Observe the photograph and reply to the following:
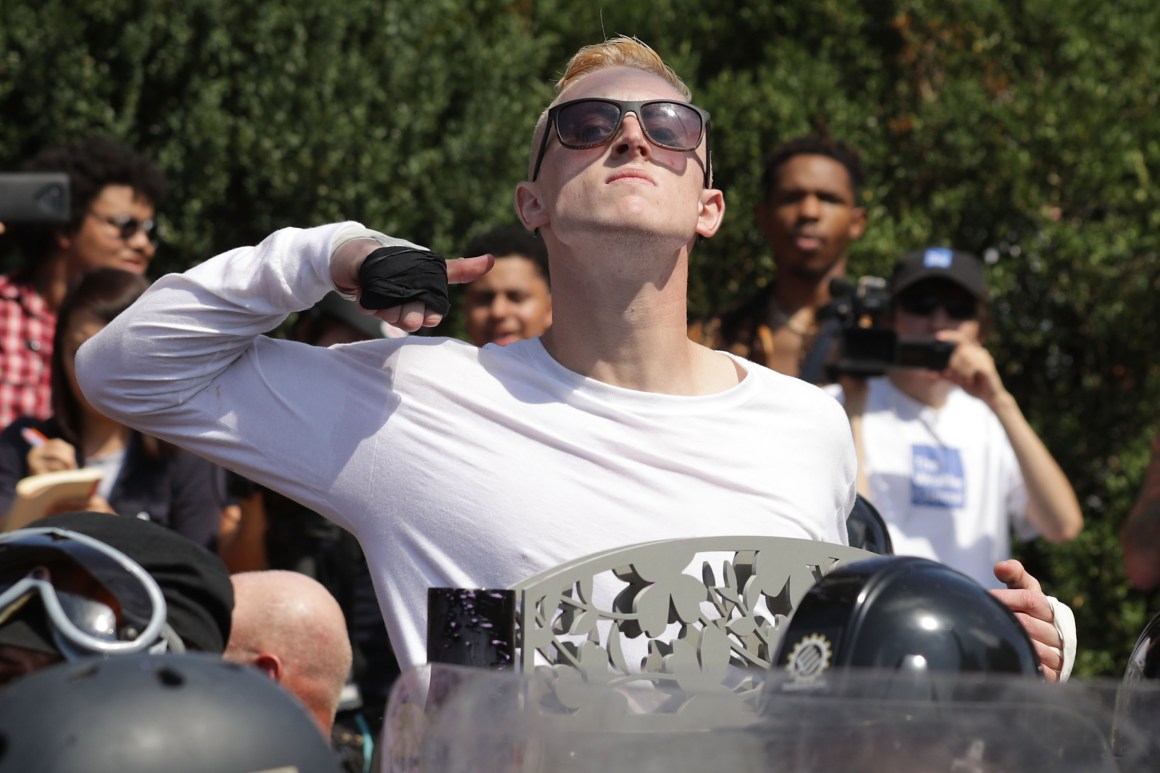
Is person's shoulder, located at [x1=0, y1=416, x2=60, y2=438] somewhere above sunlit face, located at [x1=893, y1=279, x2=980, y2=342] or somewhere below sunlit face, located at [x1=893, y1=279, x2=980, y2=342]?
below

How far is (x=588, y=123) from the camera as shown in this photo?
123 inches

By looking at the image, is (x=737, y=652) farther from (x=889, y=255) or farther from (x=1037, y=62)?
(x=1037, y=62)

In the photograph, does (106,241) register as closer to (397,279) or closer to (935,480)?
(935,480)

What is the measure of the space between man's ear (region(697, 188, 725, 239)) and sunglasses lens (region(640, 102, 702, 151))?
7.6 inches

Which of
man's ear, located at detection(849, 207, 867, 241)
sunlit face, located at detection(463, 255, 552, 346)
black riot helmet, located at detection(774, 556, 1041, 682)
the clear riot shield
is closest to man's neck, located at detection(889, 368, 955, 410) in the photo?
man's ear, located at detection(849, 207, 867, 241)

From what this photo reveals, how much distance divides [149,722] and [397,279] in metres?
1.17

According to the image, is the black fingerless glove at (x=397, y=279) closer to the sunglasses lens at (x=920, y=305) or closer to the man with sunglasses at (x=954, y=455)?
the man with sunglasses at (x=954, y=455)

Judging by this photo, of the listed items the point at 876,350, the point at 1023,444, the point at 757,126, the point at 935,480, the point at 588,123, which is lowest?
the point at 935,480

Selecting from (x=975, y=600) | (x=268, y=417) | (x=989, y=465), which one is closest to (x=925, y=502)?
(x=989, y=465)

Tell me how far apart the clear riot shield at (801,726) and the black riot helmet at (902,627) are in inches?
4.3

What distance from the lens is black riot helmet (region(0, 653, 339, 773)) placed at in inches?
67.1

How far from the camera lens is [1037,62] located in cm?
941

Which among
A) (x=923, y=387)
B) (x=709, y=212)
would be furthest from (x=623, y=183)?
(x=923, y=387)

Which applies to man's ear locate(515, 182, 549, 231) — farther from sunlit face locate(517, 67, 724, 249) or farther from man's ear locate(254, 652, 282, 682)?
man's ear locate(254, 652, 282, 682)
